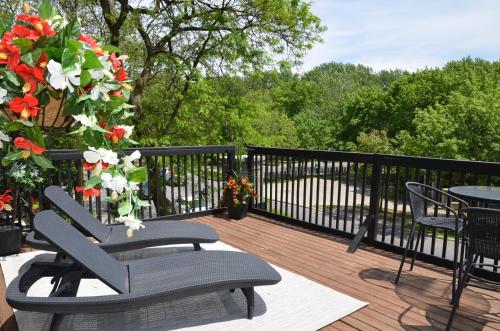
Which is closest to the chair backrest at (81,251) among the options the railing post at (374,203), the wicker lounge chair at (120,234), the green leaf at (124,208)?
the wicker lounge chair at (120,234)

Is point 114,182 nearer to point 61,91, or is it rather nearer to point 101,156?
point 101,156

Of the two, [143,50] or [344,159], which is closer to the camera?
[344,159]

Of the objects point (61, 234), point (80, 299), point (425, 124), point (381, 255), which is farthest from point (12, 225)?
point (425, 124)

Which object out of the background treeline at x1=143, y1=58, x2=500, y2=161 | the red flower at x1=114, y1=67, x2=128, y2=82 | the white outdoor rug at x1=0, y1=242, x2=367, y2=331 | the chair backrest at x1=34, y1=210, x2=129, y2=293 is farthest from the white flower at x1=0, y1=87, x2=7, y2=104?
the background treeline at x1=143, y1=58, x2=500, y2=161

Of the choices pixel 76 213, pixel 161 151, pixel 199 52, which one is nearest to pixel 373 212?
pixel 161 151

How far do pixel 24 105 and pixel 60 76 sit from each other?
0.11 metres

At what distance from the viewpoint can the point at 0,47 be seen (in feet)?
2.97

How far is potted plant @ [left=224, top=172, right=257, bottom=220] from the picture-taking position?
5500 mm

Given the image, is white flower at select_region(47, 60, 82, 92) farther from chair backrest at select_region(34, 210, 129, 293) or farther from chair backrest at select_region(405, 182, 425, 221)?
chair backrest at select_region(405, 182, 425, 221)

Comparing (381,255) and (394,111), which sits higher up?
(394,111)

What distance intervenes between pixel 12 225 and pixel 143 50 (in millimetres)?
8651

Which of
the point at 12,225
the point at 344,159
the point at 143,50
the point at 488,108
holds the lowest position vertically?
the point at 12,225

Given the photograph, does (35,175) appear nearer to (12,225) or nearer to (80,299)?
(12,225)

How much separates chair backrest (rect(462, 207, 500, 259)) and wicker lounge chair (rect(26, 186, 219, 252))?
6.86ft
